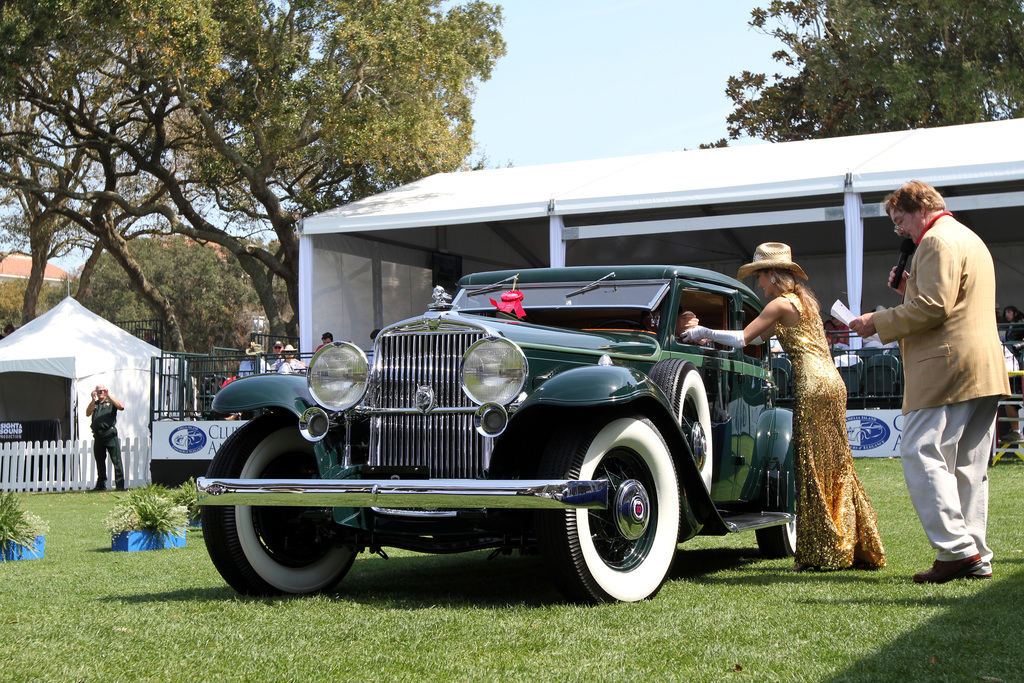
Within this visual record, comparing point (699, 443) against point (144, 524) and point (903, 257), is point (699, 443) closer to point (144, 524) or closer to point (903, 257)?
point (903, 257)

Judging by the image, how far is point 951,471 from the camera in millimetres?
4879

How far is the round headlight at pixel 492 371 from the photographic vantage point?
15.2 ft

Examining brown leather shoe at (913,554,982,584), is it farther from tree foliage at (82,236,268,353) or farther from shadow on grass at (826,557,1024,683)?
tree foliage at (82,236,268,353)

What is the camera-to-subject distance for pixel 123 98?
2408 centimetres

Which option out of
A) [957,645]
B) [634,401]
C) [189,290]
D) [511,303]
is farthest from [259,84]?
[189,290]

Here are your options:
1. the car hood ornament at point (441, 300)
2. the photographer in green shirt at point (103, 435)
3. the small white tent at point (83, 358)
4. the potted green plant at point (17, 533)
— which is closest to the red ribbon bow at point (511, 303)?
the car hood ornament at point (441, 300)

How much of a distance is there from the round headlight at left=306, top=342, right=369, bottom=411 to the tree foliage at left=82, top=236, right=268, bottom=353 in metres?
44.6

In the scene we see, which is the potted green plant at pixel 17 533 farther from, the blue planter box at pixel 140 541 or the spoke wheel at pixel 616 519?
the spoke wheel at pixel 616 519

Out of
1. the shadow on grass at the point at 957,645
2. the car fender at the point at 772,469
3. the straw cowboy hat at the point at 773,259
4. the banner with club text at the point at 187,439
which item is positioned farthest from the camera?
the banner with club text at the point at 187,439

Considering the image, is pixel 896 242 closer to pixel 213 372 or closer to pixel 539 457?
pixel 213 372

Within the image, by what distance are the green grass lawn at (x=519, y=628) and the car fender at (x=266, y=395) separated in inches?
36.7

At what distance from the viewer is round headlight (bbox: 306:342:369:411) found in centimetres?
494

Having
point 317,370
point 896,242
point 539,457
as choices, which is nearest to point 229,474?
point 317,370

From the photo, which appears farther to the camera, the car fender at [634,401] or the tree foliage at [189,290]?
the tree foliage at [189,290]
